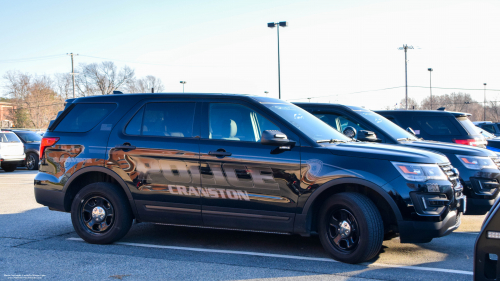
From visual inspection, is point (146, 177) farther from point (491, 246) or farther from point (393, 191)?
point (491, 246)

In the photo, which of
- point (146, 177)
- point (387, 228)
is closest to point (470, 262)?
point (387, 228)

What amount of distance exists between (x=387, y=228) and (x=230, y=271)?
1.78 metres

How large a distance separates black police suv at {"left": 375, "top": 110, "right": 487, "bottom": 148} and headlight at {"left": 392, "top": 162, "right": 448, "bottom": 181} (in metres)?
5.03

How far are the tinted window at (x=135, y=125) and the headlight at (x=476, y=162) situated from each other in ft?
15.0

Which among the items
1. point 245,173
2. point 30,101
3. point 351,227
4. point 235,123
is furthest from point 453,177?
point 30,101

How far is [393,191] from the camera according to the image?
4730 millimetres

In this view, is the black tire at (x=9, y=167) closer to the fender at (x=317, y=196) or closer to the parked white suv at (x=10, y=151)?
the parked white suv at (x=10, y=151)

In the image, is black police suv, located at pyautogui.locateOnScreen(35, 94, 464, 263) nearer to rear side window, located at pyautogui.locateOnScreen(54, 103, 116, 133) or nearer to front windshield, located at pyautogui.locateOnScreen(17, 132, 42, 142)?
rear side window, located at pyautogui.locateOnScreen(54, 103, 116, 133)

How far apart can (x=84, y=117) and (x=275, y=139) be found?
2838mm

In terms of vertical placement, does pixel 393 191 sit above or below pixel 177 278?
above

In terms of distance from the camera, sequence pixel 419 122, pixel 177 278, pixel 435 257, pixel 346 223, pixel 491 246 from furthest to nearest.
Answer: pixel 419 122 < pixel 435 257 < pixel 346 223 < pixel 177 278 < pixel 491 246

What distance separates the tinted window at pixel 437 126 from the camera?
9.46m

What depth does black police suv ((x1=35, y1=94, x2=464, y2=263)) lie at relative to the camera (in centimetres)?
479

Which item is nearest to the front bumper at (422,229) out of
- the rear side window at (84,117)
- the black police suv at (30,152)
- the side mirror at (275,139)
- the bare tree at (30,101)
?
the side mirror at (275,139)
